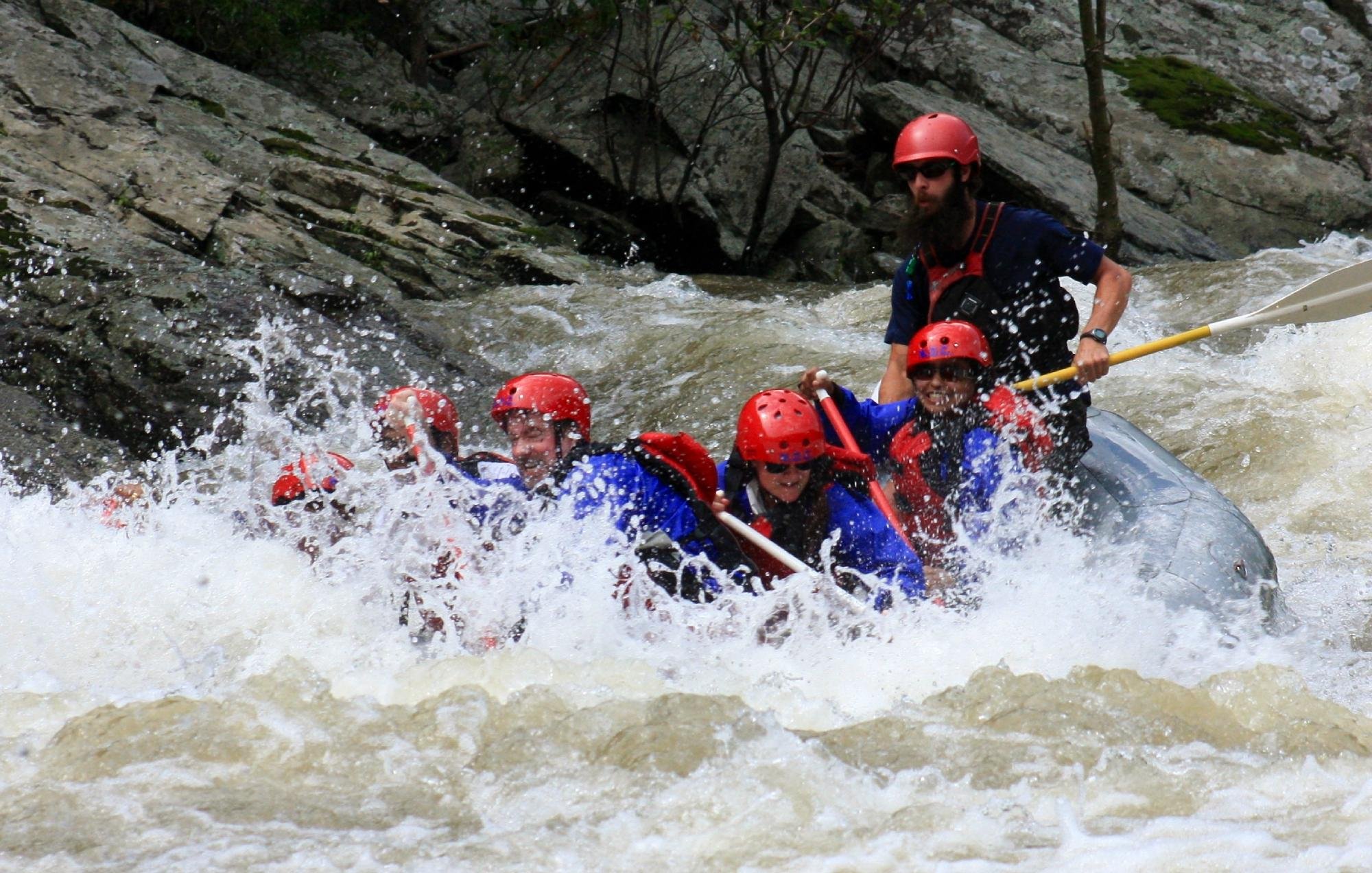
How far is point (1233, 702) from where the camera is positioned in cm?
337

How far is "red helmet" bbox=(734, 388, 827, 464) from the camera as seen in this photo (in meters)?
3.96

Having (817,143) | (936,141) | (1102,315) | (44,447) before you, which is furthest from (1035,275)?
(817,143)

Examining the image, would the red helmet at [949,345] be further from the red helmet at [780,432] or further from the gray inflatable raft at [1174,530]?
the gray inflatable raft at [1174,530]

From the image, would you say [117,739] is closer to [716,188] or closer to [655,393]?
[655,393]

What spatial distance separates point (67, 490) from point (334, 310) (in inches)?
76.5

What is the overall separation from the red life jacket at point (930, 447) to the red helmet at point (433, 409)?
61.1 inches

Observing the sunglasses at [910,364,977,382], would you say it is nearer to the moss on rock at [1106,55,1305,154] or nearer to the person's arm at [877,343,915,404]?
the person's arm at [877,343,915,404]

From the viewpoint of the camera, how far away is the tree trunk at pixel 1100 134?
9.36 m

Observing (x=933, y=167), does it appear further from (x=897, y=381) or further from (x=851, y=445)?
(x=851, y=445)

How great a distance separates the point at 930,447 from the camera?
425cm

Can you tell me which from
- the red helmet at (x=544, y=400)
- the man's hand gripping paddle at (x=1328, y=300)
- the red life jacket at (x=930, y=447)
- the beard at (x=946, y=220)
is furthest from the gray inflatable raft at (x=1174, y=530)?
the red helmet at (x=544, y=400)

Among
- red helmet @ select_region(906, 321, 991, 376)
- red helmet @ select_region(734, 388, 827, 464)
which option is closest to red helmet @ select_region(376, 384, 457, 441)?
red helmet @ select_region(734, 388, 827, 464)

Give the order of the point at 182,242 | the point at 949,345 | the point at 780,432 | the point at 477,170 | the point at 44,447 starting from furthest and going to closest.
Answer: the point at 477,170 < the point at 182,242 < the point at 44,447 < the point at 949,345 < the point at 780,432

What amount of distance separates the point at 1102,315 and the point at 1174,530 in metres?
0.70
